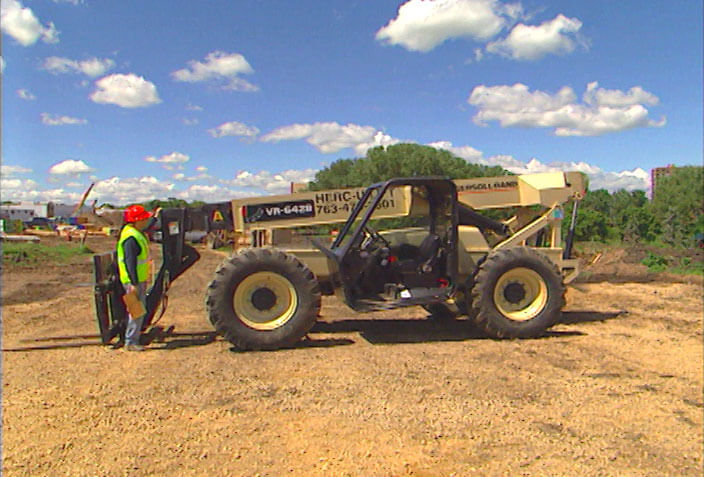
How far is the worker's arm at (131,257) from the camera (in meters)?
6.13

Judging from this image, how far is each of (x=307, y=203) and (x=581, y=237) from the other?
20.7m

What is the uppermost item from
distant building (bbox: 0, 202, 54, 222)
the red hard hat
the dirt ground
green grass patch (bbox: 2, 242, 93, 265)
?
distant building (bbox: 0, 202, 54, 222)

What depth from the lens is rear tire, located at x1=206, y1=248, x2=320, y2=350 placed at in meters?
6.13

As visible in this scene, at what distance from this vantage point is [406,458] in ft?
11.4

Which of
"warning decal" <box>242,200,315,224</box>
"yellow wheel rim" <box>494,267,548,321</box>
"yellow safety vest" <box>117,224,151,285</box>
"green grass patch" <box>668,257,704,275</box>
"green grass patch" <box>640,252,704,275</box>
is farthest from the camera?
"green grass patch" <box>640,252,704,275</box>

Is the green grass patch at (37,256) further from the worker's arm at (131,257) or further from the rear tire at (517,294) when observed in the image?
the rear tire at (517,294)

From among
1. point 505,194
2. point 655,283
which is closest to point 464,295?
point 505,194

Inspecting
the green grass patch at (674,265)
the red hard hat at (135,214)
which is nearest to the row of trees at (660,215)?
the green grass patch at (674,265)

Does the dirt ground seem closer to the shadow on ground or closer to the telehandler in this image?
the shadow on ground

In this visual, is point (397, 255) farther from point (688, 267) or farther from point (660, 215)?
point (660, 215)

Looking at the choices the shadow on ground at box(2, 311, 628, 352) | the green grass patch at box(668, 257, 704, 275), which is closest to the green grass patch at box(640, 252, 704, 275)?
the green grass patch at box(668, 257, 704, 275)

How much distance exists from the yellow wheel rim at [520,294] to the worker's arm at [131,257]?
4.34m

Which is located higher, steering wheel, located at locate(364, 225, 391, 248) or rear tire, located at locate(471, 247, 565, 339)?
steering wheel, located at locate(364, 225, 391, 248)

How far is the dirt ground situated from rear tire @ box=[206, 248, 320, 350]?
11.0 inches
